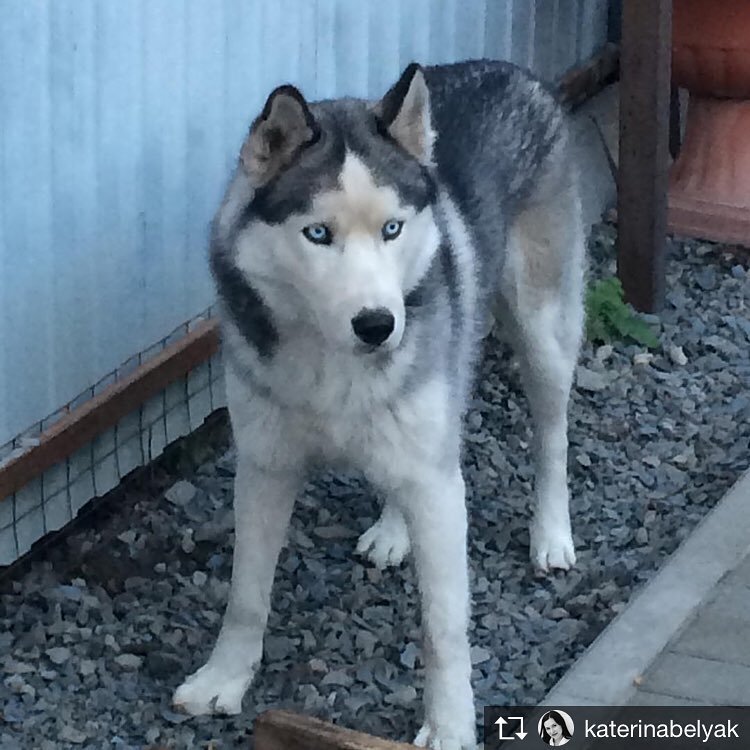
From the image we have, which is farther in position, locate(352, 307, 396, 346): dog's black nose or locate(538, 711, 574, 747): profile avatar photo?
locate(538, 711, 574, 747): profile avatar photo

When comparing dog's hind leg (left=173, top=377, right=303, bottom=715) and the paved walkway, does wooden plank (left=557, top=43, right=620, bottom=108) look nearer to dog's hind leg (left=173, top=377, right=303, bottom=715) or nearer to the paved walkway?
the paved walkway

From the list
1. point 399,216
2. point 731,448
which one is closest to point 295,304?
point 399,216

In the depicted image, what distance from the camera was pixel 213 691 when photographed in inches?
141

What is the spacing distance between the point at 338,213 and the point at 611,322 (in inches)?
115

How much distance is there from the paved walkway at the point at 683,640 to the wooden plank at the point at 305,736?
732 millimetres

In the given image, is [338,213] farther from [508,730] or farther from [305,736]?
[508,730]

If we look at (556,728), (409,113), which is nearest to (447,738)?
(556,728)

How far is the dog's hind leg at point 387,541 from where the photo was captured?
4172 mm

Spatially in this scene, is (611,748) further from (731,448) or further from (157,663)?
(731,448)

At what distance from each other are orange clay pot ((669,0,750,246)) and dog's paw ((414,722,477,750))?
11.4 ft

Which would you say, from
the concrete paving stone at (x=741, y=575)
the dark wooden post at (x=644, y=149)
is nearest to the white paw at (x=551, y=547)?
the concrete paving stone at (x=741, y=575)

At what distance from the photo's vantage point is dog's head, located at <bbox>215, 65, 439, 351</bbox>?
9.35 feet

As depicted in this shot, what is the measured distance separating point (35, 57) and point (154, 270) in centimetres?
83

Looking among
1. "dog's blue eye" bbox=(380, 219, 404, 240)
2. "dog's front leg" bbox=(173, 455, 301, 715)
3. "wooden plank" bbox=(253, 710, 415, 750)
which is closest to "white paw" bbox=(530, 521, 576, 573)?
"dog's front leg" bbox=(173, 455, 301, 715)
